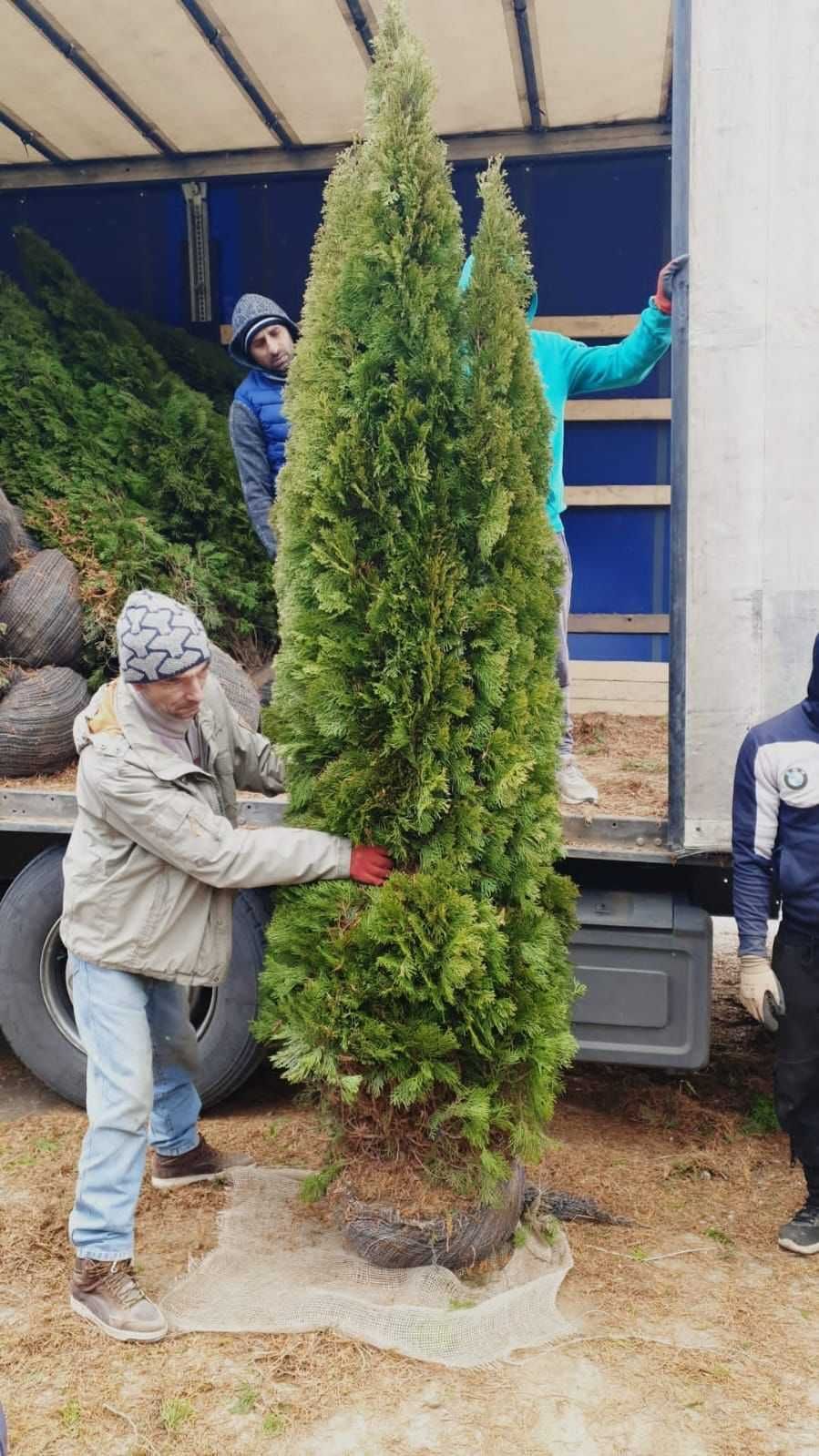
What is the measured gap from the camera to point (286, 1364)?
286 centimetres

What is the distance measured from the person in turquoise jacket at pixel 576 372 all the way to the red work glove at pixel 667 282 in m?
0.01

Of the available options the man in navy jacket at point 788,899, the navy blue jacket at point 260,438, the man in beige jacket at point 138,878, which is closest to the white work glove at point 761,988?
the man in navy jacket at point 788,899

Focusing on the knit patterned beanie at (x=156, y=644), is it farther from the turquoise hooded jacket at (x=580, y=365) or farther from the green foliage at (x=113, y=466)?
the green foliage at (x=113, y=466)

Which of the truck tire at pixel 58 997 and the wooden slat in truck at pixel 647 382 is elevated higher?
the wooden slat in truck at pixel 647 382

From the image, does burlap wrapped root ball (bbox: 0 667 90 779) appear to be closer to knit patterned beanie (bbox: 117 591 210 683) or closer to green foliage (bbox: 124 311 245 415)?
knit patterned beanie (bbox: 117 591 210 683)

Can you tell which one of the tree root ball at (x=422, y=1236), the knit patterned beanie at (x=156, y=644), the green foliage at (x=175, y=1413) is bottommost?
the green foliage at (x=175, y=1413)

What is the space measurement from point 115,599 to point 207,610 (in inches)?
18.2

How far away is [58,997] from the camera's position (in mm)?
4523

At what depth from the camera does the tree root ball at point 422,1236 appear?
315 centimetres


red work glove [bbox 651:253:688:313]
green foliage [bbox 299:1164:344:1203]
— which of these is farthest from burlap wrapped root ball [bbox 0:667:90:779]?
red work glove [bbox 651:253:688:313]

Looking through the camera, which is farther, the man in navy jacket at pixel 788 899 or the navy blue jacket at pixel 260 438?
the navy blue jacket at pixel 260 438

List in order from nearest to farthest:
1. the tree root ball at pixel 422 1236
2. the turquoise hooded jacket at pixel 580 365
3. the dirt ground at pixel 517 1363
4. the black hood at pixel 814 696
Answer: the dirt ground at pixel 517 1363, the tree root ball at pixel 422 1236, the black hood at pixel 814 696, the turquoise hooded jacket at pixel 580 365

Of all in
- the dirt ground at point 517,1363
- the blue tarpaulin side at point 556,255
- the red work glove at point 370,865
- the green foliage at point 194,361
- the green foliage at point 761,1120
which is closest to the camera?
the dirt ground at point 517,1363

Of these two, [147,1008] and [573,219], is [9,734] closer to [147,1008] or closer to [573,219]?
[147,1008]
